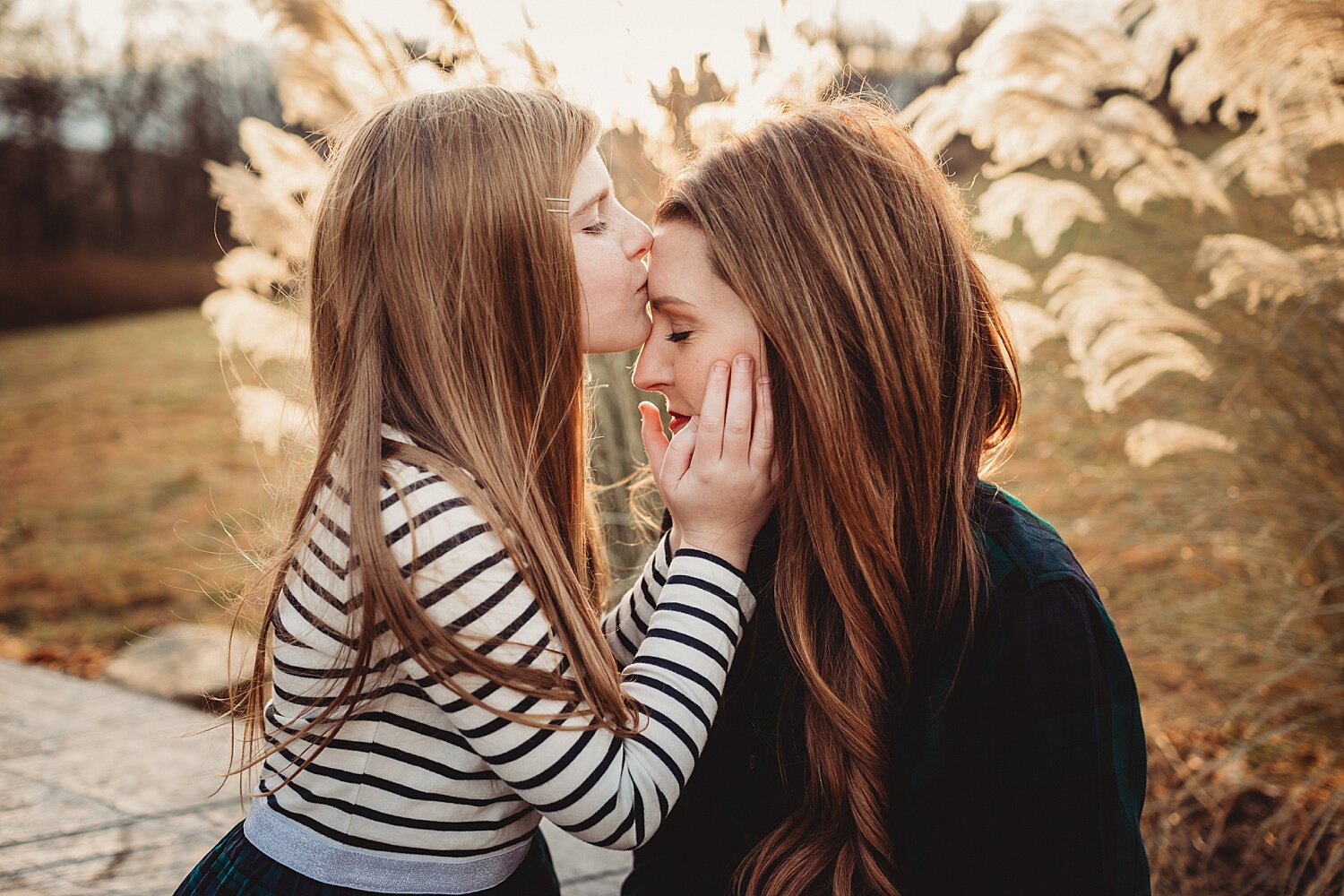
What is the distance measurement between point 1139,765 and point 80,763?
275cm

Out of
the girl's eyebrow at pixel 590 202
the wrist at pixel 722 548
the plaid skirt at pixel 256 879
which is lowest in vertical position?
the plaid skirt at pixel 256 879

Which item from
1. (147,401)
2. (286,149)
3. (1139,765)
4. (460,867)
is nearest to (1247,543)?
(1139,765)

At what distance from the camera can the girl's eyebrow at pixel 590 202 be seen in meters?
1.53

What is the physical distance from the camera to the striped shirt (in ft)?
3.97

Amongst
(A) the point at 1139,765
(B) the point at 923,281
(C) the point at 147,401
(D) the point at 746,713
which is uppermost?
(B) the point at 923,281

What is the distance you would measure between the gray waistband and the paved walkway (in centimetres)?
91

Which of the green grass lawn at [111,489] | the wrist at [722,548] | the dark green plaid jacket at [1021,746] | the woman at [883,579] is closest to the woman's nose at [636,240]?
the woman at [883,579]

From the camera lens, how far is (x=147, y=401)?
9211 mm

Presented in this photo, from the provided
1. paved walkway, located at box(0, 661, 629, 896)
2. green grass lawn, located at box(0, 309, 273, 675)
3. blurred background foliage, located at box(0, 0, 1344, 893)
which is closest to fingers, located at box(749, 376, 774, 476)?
blurred background foliage, located at box(0, 0, 1344, 893)

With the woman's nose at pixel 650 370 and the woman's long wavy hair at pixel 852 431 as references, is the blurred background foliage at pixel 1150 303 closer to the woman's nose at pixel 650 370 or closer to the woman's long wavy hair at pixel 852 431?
the woman's long wavy hair at pixel 852 431

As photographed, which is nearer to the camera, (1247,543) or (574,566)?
(574,566)

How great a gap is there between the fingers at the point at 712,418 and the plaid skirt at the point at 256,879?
2.37 feet

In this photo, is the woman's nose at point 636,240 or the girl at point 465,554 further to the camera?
the woman's nose at point 636,240

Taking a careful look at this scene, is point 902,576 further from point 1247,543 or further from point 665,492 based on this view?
point 1247,543
